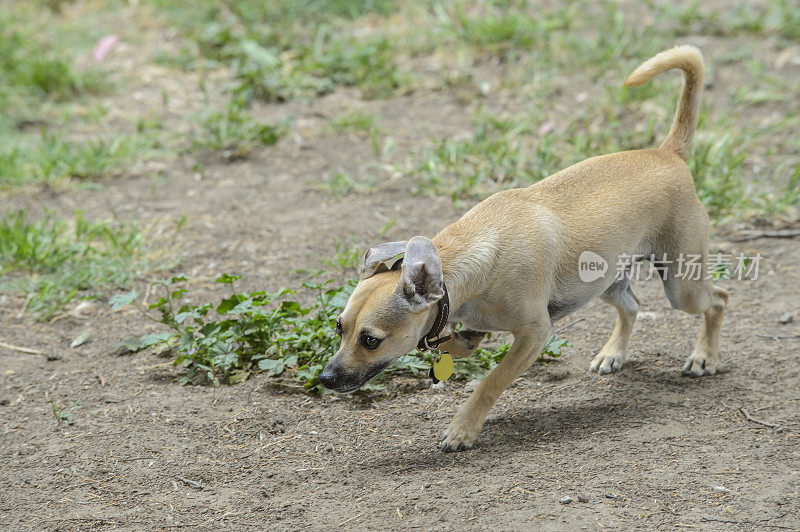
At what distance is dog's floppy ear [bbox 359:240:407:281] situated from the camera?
12.3 ft

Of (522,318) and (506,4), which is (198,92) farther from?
(522,318)

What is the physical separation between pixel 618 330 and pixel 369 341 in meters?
1.81

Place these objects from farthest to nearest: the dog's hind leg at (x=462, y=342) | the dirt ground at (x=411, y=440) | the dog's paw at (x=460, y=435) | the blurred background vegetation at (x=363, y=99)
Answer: the blurred background vegetation at (x=363, y=99) → the dog's hind leg at (x=462, y=342) → the dog's paw at (x=460, y=435) → the dirt ground at (x=411, y=440)

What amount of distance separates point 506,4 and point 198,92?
3698mm

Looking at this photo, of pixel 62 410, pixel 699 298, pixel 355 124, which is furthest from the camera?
pixel 355 124

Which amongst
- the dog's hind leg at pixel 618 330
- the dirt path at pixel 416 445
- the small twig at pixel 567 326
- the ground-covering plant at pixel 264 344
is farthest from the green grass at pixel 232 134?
the dog's hind leg at pixel 618 330

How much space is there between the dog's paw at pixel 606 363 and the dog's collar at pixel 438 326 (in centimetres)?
122

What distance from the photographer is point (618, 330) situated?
4.70 meters

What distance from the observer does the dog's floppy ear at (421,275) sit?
3.42 meters

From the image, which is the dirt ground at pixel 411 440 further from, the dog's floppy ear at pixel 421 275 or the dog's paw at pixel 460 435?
the dog's floppy ear at pixel 421 275

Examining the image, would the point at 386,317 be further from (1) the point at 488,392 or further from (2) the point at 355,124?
(2) the point at 355,124

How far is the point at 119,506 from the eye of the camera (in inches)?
133

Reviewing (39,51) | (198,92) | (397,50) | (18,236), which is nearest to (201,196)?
(18,236)

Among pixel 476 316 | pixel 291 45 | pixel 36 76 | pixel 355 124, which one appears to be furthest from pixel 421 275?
pixel 36 76
